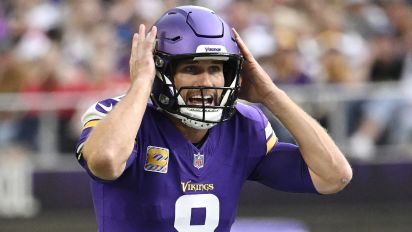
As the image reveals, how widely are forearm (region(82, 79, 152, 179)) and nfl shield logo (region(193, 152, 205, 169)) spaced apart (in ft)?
1.20

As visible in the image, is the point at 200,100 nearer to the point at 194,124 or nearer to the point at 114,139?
the point at 194,124

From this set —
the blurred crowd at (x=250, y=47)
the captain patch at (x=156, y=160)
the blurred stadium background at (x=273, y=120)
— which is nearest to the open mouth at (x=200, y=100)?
the captain patch at (x=156, y=160)

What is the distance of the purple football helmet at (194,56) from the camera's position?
4.15m

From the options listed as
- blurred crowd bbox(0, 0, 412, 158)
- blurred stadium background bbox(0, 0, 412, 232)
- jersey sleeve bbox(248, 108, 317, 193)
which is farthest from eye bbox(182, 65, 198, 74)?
blurred crowd bbox(0, 0, 412, 158)

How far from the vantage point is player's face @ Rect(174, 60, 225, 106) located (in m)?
4.15

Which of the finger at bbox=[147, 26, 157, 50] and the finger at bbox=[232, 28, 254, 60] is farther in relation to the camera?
the finger at bbox=[232, 28, 254, 60]

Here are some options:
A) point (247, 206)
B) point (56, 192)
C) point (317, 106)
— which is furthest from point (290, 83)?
point (56, 192)

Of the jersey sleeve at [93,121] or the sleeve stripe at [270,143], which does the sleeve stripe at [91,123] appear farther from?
the sleeve stripe at [270,143]

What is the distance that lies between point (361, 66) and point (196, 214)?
21.2ft

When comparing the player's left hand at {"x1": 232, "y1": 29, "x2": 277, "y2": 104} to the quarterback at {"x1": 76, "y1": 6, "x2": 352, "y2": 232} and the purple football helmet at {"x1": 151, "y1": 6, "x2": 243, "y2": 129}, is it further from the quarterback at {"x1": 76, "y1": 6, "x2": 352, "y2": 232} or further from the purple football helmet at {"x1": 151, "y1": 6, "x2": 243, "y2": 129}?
the purple football helmet at {"x1": 151, "y1": 6, "x2": 243, "y2": 129}

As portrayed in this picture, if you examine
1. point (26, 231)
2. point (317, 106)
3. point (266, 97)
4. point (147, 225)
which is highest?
point (266, 97)

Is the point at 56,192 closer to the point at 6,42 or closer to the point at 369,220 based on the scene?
the point at 6,42

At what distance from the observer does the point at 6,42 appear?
35.8 feet

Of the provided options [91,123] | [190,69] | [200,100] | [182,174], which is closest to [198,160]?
[182,174]
